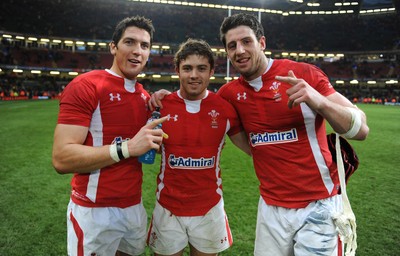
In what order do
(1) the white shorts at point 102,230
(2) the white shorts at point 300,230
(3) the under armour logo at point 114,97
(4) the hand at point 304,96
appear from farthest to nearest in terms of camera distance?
1. (3) the under armour logo at point 114,97
2. (1) the white shorts at point 102,230
3. (2) the white shorts at point 300,230
4. (4) the hand at point 304,96

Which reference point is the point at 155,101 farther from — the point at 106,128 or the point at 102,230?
the point at 102,230

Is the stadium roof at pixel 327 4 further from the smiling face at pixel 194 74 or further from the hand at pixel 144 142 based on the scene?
the hand at pixel 144 142

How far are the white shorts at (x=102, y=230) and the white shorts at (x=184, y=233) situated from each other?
0.18m

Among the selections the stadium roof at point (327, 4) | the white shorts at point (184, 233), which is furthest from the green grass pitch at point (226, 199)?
the stadium roof at point (327, 4)

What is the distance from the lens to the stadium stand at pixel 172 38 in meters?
44.2

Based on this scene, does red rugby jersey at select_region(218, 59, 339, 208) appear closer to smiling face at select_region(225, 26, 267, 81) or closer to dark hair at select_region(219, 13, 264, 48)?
smiling face at select_region(225, 26, 267, 81)

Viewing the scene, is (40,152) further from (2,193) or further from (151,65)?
(151,65)

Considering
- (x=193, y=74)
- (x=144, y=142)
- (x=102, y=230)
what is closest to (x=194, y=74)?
(x=193, y=74)

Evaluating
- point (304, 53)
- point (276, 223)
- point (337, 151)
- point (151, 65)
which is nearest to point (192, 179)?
point (276, 223)

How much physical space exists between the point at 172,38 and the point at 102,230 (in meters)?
50.3

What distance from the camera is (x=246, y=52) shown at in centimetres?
263

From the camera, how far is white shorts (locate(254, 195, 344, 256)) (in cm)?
228

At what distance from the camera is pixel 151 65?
159ft

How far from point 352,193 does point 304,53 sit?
5013 centimetres
